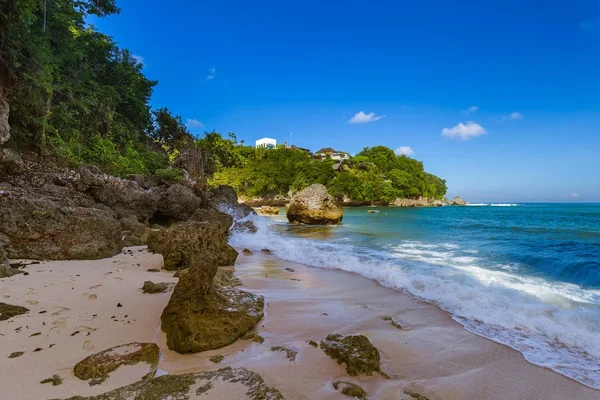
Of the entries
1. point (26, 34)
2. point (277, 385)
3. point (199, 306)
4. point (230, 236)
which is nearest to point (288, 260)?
point (230, 236)

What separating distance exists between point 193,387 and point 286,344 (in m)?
0.95

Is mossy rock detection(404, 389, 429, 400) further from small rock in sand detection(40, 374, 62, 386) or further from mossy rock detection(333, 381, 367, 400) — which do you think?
small rock in sand detection(40, 374, 62, 386)

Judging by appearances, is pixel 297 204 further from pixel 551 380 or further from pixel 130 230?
pixel 551 380

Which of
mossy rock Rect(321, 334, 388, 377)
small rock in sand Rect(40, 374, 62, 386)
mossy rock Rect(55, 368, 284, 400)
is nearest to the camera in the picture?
mossy rock Rect(55, 368, 284, 400)

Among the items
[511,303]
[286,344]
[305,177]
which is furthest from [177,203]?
[305,177]

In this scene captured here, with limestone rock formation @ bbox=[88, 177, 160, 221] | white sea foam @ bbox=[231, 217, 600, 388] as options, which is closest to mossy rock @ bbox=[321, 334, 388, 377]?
white sea foam @ bbox=[231, 217, 600, 388]

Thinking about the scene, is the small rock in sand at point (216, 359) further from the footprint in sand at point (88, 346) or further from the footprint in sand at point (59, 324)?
the footprint in sand at point (59, 324)

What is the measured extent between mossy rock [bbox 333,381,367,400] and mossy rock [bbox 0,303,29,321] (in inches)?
125

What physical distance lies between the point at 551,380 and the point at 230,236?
1005 centimetres

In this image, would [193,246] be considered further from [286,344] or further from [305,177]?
[305,177]

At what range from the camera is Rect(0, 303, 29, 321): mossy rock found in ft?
9.20

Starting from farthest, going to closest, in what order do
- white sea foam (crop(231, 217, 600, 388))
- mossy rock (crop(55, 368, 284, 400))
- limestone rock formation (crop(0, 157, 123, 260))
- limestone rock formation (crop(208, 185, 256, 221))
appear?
limestone rock formation (crop(208, 185, 256, 221))
limestone rock formation (crop(0, 157, 123, 260))
white sea foam (crop(231, 217, 600, 388))
mossy rock (crop(55, 368, 284, 400))

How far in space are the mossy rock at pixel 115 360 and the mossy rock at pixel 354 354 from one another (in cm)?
139

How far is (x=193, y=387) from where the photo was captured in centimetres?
190
